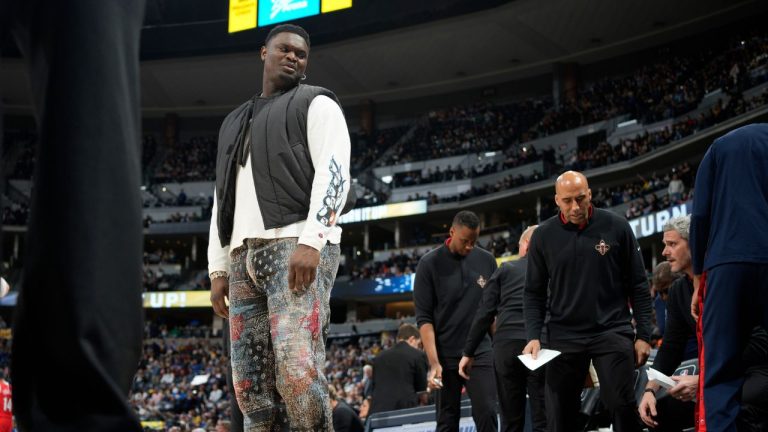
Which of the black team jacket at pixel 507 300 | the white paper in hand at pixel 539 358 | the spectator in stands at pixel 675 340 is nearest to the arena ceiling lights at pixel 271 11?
the black team jacket at pixel 507 300

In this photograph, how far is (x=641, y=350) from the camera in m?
5.02

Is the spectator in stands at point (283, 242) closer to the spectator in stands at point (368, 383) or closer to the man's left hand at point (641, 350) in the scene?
the man's left hand at point (641, 350)

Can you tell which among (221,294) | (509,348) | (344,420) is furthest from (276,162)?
(344,420)

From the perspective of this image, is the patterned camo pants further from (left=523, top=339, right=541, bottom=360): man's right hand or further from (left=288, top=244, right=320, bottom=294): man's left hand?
(left=523, top=339, right=541, bottom=360): man's right hand

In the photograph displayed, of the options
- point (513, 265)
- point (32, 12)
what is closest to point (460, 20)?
point (513, 265)

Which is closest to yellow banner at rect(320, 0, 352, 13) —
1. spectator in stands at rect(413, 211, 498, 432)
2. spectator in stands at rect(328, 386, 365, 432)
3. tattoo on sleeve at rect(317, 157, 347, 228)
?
spectator in stands at rect(328, 386, 365, 432)

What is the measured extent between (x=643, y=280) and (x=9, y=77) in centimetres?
3364

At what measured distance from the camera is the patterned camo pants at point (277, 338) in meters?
2.90

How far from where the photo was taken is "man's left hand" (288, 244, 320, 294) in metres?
2.94

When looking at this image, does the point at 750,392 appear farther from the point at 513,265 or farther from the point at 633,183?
the point at 633,183

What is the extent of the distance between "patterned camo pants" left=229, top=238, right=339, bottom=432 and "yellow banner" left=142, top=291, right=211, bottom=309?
37595mm

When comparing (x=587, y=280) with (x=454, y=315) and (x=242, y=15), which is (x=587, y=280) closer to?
(x=454, y=315)

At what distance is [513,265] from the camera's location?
6.52 metres

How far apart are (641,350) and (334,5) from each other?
29.4 m
